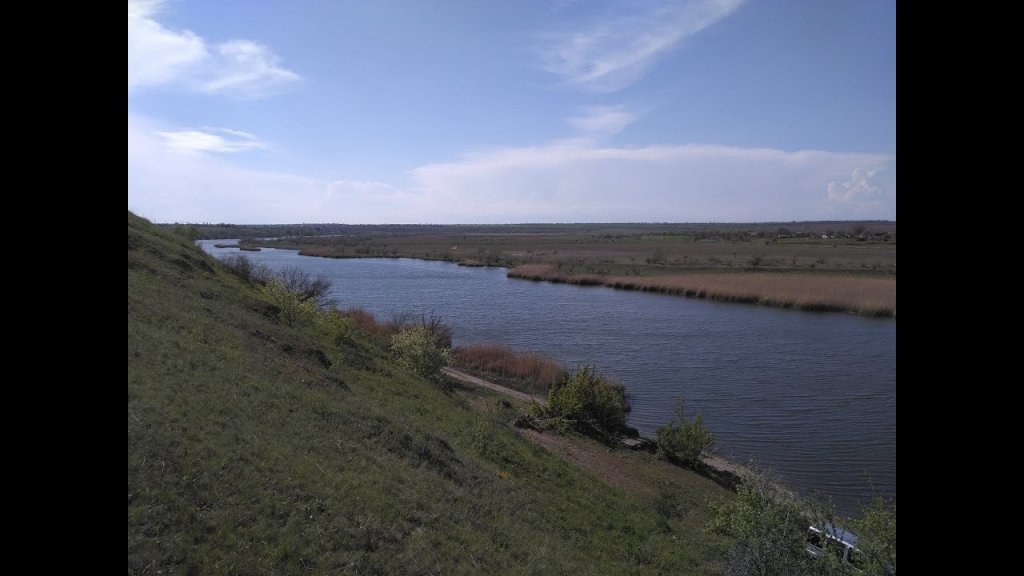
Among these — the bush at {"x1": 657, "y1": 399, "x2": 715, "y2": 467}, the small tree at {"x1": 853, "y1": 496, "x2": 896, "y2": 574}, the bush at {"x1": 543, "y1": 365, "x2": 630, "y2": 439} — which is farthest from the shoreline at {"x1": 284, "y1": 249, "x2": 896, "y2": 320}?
the small tree at {"x1": 853, "y1": 496, "x2": 896, "y2": 574}

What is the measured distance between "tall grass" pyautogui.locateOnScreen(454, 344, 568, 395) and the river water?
5.37 ft

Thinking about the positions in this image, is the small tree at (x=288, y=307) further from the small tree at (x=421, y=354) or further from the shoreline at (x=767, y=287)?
the shoreline at (x=767, y=287)

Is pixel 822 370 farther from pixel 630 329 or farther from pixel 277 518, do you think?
pixel 277 518

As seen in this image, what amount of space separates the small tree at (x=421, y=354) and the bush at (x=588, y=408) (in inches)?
155

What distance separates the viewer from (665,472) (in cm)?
1556

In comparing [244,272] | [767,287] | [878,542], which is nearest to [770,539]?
[878,542]

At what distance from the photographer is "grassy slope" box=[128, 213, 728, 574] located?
5848 millimetres

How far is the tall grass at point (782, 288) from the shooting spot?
37.2m

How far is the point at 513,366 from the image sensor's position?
25.8 m

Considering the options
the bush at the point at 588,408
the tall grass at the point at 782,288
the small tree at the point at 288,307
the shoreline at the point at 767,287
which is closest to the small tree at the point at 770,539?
the bush at the point at 588,408

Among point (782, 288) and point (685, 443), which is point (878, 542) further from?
point (782, 288)

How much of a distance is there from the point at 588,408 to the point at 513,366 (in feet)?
24.7
